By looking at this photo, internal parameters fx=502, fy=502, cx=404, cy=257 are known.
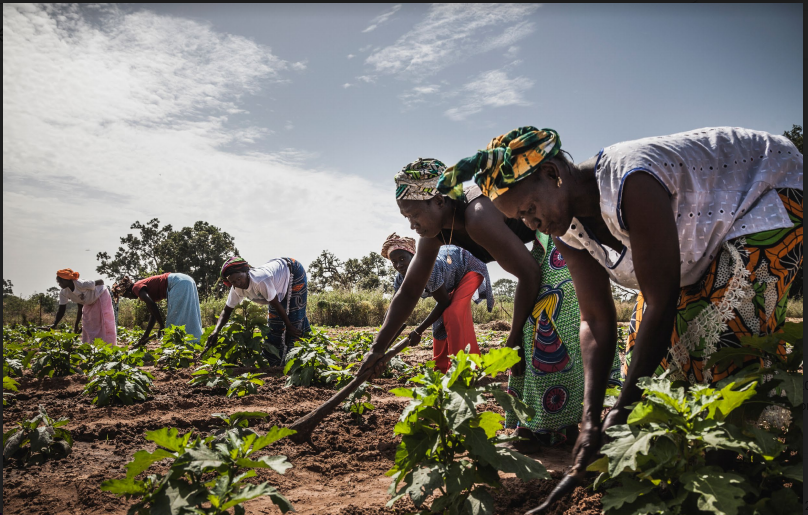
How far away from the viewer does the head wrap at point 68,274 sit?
807cm

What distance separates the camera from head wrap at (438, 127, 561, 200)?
1.75 meters

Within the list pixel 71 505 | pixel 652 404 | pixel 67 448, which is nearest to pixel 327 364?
pixel 67 448

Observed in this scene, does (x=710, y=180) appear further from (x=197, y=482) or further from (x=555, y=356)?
(x=197, y=482)

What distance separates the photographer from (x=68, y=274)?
816 cm

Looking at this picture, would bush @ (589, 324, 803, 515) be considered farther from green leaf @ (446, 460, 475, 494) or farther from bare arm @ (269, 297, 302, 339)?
bare arm @ (269, 297, 302, 339)

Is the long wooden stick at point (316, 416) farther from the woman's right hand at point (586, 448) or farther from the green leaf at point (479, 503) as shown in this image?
the woman's right hand at point (586, 448)

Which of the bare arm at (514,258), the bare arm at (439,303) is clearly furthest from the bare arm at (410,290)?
the bare arm at (439,303)

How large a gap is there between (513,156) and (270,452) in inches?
86.4

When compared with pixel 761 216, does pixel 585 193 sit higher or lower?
higher

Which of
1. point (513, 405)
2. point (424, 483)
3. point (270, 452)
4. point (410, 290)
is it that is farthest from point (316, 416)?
point (513, 405)

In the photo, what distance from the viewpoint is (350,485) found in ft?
8.07

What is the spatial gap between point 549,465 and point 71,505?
225cm

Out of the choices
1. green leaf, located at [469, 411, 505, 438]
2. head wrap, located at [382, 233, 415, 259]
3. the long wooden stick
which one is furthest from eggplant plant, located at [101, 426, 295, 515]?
head wrap, located at [382, 233, 415, 259]

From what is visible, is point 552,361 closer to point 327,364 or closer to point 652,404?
point 652,404
